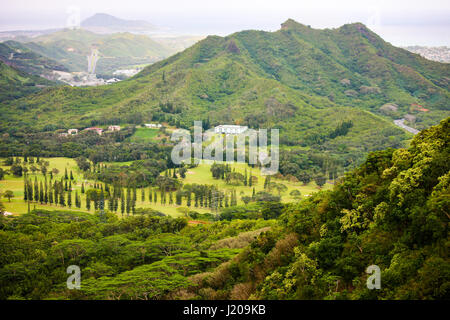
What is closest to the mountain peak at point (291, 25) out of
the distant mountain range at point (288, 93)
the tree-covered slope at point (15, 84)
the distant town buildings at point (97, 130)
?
the distant mountain range at point (288, 93)

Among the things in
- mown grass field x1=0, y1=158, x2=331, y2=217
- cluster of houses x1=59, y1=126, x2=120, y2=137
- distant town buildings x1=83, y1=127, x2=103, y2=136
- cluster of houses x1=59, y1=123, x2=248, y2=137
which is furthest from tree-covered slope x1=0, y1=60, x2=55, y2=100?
mown grass field x1=0, y1=158, x2=331, y2=217

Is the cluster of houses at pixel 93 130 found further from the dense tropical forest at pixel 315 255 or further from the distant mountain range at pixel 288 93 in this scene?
the dense tropical forest at pixel 315 255

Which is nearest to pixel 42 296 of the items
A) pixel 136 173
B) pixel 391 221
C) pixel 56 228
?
pixel 56 228

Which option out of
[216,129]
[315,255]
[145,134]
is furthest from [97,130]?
[315,255]

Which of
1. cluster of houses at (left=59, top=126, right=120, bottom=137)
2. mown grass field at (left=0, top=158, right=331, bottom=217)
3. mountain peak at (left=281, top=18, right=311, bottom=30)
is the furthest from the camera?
mountain peak at (left=281, top=18, right=311, bottom=30)

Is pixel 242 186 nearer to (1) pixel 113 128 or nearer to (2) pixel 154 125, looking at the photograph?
(2) pixel 154 125

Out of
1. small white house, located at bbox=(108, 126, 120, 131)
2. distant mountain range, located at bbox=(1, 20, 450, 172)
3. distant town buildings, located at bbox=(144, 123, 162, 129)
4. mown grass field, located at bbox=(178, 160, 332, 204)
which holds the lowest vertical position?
mown grass field, located at bbox=(178, 160, 332, 204)

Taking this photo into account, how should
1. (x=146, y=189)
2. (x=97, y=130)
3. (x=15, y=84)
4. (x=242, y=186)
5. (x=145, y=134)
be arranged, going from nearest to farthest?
(x=146, y=189) < (x=242, y=186) < (x=145, y=134) < (x=97, y=130) < (x=15, y=84)

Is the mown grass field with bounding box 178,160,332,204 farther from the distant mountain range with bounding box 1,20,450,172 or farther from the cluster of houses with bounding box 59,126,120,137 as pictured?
the cluster of houses with bounding box 59,126,120,137

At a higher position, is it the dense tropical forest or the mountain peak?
the mountain peak
